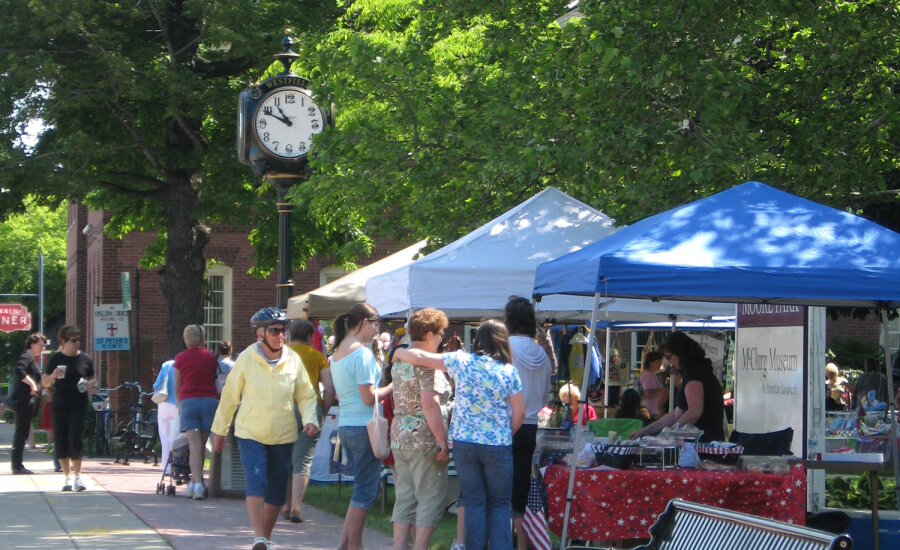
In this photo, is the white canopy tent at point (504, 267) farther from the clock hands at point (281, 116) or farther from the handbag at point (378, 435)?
the clock hands at point (281, 116)

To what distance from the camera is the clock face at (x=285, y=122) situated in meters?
11.4

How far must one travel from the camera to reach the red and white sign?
42.7 m

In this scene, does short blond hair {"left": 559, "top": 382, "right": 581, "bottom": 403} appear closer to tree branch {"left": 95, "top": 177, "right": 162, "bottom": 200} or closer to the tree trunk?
the tree trunk

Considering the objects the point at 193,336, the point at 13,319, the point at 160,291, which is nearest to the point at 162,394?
the point at 193,336

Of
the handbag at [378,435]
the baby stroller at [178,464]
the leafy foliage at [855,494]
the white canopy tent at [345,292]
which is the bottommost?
the baby stroller at [178,464]

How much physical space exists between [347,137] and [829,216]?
7.62 metres

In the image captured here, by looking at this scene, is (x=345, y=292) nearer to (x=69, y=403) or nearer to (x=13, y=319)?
(x=69, y=403)

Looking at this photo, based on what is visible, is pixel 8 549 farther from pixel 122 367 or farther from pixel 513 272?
pixel 122 367

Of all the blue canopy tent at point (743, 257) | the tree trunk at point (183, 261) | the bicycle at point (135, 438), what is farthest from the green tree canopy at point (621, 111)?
the tree trunk at point (183, 261)

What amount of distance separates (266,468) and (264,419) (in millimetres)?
358

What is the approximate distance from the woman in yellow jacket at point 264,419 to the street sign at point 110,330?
13387mm

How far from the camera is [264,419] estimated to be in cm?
829

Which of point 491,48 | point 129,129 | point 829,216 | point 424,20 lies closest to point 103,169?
point 129,129

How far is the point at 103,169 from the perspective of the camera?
70.9ft
